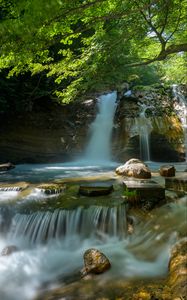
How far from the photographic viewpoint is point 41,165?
15000 millimetres

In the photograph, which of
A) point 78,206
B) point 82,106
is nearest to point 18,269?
point 78,206

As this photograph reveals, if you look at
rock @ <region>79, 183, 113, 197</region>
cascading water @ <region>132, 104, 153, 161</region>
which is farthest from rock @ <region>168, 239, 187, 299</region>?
cascading water @ <region>132, 104, 153, 161</region>

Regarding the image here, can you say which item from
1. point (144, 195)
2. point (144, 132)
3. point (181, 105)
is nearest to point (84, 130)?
point (144, 132)

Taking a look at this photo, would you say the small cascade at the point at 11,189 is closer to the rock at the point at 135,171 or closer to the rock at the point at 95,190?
the rock at the point at 95,190

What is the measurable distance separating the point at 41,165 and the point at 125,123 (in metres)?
4.74

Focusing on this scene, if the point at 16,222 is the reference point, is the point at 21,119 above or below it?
above

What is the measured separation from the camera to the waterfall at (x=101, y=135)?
53.7 ft

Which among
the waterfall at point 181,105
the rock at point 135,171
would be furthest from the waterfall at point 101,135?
the rock at point 135,171

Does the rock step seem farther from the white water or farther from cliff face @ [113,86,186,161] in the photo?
cliff face @ [113,86,186,161]

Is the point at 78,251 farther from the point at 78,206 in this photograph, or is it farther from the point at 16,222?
the point at 16,222

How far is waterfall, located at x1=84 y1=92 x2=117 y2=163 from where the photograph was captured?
16.4 metres

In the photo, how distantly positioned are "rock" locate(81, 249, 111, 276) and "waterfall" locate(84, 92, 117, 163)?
10965 millimetres

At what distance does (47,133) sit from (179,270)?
13.2 metres

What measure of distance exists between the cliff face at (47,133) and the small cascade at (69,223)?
8.88 meters
